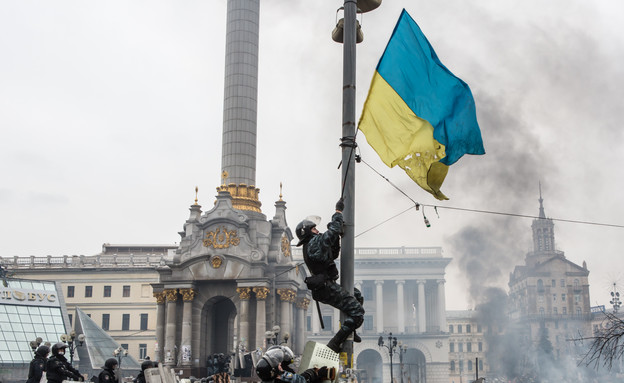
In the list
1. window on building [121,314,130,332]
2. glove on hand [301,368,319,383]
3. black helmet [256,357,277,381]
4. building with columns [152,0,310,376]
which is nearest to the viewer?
black helmet [256,357,277,381]

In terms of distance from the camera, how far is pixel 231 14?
46438 millimetres

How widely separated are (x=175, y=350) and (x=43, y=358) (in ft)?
88.7

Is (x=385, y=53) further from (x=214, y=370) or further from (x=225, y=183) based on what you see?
(x=225, y=183)

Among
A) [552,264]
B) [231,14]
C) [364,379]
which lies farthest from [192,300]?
[552,264]

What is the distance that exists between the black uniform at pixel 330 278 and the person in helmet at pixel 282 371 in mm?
1081

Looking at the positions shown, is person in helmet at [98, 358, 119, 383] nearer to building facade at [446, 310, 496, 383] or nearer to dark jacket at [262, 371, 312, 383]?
dark jacket at [262, 371, 312, 383]

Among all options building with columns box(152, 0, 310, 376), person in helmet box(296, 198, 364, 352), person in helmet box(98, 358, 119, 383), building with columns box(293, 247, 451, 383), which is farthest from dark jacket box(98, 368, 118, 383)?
building with columns box(293, 247, 451, 383)

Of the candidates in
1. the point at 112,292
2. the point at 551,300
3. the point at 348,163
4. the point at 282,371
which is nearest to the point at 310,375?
the point at 282,371

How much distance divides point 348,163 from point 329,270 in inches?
56.1

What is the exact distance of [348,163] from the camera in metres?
9.09

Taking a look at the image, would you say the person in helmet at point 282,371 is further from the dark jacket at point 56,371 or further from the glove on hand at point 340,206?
the dark jacket at point 56,371

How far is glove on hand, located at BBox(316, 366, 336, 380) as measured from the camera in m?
7.25

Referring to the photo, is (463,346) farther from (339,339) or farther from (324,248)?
(324,248)

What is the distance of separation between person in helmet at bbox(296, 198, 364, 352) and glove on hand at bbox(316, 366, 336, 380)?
938 millimetres
